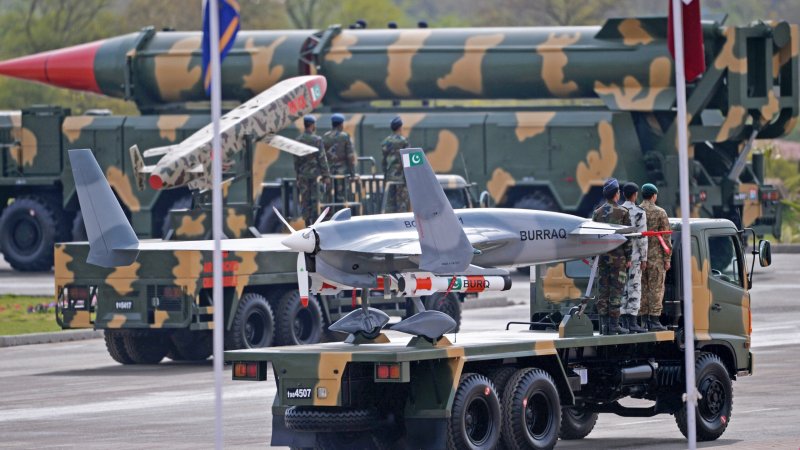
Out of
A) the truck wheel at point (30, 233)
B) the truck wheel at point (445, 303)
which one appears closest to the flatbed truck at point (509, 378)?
the truck wheel at point (445, 303)

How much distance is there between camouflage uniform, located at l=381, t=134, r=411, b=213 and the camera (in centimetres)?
2498

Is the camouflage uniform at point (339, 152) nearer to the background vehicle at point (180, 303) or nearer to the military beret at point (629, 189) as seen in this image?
the background vehicle at point (180, 303)

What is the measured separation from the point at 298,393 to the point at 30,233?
23.8 metres

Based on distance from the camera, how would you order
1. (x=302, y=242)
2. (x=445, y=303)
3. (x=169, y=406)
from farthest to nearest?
(x=445, y=303), (x=169, y=406), (x=302, y=242)

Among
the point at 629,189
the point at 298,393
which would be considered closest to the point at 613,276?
the point at 629,189

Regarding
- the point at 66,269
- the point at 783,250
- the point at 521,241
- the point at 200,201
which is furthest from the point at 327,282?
the point at 783,250

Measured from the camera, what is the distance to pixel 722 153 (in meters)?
33.0

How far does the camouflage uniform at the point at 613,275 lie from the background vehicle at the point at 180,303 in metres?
6.55

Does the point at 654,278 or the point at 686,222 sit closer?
the point at 686,222

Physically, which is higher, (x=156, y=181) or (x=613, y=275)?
(x=156, y=181)

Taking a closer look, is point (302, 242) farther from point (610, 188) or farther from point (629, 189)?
point (629, 189)

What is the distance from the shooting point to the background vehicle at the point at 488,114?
31.9 m

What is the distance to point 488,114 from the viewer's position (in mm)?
33469

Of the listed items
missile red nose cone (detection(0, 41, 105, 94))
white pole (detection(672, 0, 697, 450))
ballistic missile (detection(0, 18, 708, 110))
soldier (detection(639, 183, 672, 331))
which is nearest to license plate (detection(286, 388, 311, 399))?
white pole (detection(672, 0, 697, 450))
